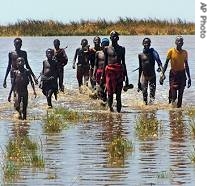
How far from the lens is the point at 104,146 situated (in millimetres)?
12148

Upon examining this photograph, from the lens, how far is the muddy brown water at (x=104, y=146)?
894cm

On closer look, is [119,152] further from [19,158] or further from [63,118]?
[63,118]

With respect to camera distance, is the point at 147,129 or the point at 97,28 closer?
the point at 147,129

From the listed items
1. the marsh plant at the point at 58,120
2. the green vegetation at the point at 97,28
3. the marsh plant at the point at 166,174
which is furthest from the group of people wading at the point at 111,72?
the green vegetation at the point at 97,28

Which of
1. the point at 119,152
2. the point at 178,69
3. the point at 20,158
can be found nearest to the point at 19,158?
the point at 20,158

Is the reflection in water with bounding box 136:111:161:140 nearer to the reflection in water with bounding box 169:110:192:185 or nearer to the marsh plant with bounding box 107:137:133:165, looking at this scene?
the reflection in water with bounding box 169:110:192:185

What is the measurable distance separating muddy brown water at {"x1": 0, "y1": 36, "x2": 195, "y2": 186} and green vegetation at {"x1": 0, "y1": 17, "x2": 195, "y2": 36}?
46.9m

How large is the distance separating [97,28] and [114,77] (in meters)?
53.2

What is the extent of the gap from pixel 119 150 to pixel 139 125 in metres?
3.64

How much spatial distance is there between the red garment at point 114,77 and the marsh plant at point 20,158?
571 cm

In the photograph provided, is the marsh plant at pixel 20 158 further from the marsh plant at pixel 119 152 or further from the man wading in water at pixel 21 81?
the man wading in water at pixel 21 81

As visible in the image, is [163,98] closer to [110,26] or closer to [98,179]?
[98,179]

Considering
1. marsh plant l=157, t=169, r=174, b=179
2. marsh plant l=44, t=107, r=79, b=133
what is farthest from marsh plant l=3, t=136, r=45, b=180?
marsh plant l=44, t=107, r=79, b=133
